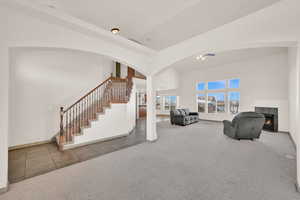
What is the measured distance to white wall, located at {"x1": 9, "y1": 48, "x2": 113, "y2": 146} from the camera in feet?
12.5

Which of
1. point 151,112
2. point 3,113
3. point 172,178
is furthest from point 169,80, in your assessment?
point 3,113

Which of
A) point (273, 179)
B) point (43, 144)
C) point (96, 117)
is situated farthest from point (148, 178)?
point (43, 144)

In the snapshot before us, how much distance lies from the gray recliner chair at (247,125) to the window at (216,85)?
15.3ft

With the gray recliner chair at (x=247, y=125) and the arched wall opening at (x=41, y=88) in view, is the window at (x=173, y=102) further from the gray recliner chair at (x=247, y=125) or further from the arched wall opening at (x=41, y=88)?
the arched wall opening at (x=41, y=88)

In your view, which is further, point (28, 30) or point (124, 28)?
point (124, 28)

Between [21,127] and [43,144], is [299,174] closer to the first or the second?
[43,144]

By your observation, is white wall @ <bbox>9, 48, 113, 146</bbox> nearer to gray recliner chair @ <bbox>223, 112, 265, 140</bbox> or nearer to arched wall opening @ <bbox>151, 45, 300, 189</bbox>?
arched wall opening @ <bbox>151, 45, 300, 189</bbox>

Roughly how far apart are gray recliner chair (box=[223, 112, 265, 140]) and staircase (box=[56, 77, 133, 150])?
416cm

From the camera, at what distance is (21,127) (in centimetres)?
389

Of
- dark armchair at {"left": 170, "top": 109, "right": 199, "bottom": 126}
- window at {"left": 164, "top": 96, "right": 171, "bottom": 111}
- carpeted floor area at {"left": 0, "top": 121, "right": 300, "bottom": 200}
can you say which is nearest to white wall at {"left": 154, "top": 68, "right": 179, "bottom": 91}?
window at {"left": 164, "top": 96, "right": 171, "bottom": 111}

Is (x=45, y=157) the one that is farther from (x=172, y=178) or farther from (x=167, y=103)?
(x=167, y=103)

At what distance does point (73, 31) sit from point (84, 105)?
3.34 meters

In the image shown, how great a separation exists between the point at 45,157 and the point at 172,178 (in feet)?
10.4

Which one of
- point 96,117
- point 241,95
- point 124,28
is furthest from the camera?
point 241,95
